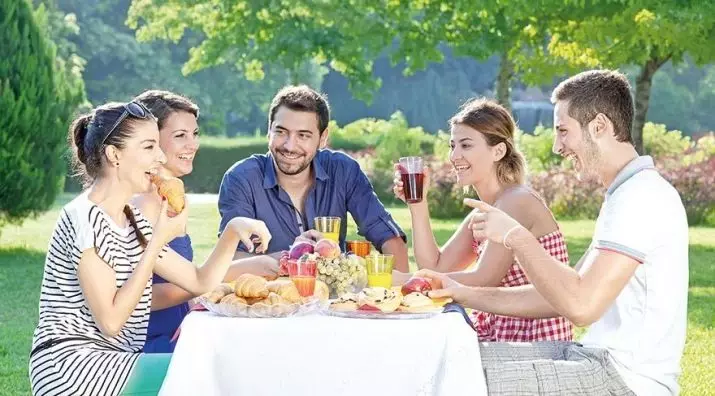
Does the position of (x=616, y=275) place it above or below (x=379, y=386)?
above

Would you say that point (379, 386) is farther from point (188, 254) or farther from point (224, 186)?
point (224, 186)

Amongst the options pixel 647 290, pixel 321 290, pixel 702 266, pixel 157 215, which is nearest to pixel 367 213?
pixel 157 215

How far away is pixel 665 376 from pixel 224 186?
9.00ft

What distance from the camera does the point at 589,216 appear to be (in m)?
21.9

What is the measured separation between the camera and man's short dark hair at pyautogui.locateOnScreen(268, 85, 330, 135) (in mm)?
5922

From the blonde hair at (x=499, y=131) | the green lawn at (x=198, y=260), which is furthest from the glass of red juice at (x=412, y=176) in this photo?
the green lawn at (x=198, y=260)

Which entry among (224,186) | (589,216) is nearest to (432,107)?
(589,216)

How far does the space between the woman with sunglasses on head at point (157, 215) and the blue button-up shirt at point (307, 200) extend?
340 mm

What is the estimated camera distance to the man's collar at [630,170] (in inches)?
156

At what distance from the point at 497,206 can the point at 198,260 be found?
999cm

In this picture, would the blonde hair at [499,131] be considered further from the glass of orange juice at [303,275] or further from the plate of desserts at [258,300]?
the plate of desserts at [258,300]

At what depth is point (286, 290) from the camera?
404cm

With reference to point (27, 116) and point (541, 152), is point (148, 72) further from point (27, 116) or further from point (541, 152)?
point (27, 116)

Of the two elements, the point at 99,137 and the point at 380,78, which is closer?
the point at 99,137
